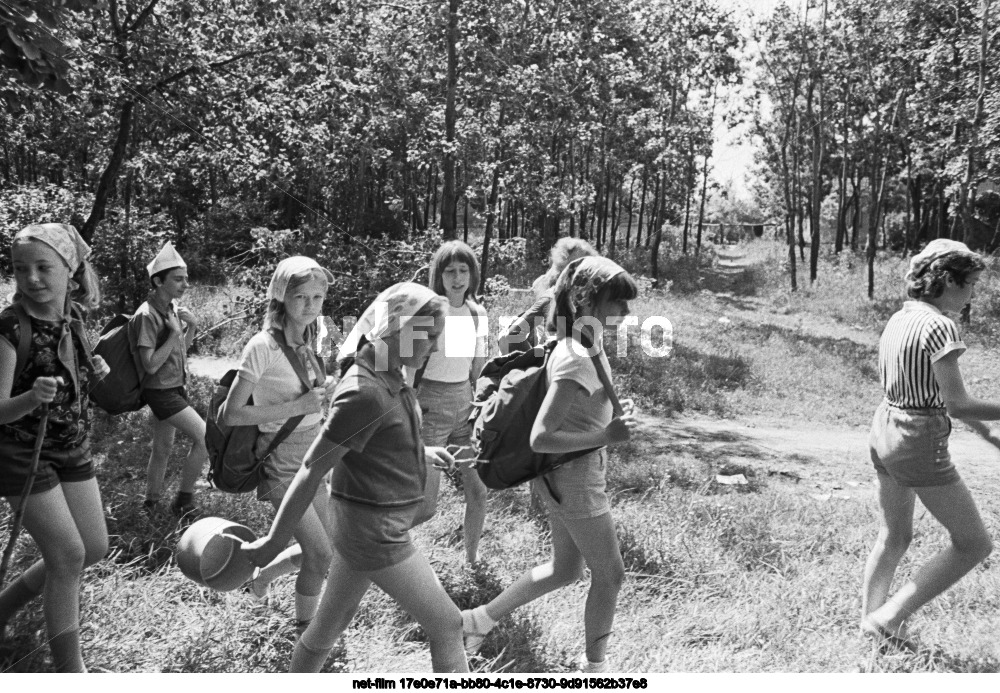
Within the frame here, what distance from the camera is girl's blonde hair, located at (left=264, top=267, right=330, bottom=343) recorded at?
2.85 metres

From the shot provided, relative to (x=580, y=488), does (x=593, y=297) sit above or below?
above

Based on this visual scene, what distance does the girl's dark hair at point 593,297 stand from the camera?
97.0 inches

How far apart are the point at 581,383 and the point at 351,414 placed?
30.9 inches

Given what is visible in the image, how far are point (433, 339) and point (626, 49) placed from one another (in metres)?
13.3

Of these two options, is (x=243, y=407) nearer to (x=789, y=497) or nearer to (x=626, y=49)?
(x=789, y=497)

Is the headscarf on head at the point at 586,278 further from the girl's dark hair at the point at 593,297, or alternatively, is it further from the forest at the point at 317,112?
the forest at the point at 317,112

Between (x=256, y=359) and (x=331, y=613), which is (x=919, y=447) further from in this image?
(x=256, y=359)

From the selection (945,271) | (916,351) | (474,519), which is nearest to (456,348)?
(474,519)

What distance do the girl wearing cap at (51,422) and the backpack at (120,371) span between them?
176cm

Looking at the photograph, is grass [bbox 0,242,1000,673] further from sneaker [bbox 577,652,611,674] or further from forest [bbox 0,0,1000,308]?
forest [bbox 0,0,1000,308]

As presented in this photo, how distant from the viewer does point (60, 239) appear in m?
2.53

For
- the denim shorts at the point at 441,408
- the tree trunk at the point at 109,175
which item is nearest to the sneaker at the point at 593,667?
the denim shorts at the point at 441,408
